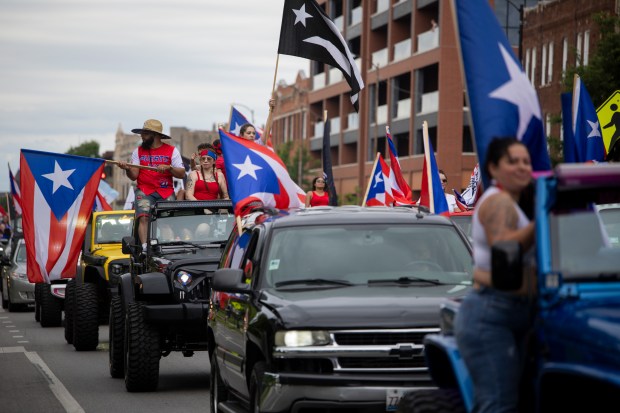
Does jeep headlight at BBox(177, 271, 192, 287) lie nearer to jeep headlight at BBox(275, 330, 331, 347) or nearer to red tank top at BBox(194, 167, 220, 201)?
red tank top at BBox(194, 167, 220, 201)

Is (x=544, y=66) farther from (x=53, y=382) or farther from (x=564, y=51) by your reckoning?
(x=53, y=382)

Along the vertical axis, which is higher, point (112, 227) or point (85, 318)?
point (112, 227)

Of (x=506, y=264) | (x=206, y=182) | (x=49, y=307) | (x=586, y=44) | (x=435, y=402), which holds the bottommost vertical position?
(x=49, y=307)

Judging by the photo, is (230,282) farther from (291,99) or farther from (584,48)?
(291,99)

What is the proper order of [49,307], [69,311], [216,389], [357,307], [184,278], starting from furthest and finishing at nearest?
[49,307] → [69,311] → [184,278] → [216,389] → [357,307]

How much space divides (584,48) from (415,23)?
16207 millimetres

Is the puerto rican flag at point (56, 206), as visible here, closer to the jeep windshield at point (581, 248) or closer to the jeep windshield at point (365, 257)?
the jeep windshield at point (365, 257)

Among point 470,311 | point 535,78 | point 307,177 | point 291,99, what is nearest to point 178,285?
point 470,311

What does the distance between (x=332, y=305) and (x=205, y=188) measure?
29.5ft

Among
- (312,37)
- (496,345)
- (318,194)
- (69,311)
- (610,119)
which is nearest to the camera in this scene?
(496,345)

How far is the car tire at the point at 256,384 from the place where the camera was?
9312mm

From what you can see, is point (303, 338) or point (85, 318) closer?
point (303, 338)

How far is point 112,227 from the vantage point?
74.7ft

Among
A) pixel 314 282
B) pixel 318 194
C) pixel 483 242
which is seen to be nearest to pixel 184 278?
pixel 314 282
